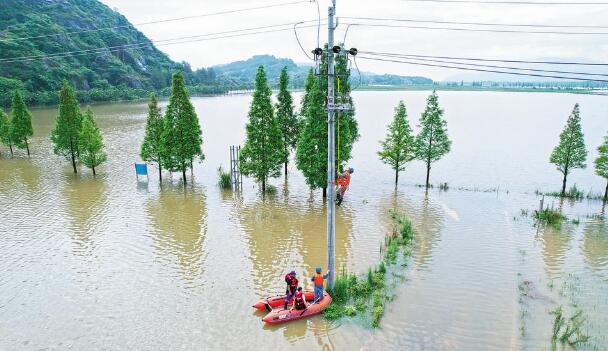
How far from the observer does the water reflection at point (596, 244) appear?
17984mm

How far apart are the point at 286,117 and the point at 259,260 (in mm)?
16561

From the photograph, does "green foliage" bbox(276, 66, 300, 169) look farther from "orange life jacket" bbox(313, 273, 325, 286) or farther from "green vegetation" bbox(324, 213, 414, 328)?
"orange life jacket" bbox(313, 273, 325, 286)

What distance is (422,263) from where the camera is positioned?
688 inches

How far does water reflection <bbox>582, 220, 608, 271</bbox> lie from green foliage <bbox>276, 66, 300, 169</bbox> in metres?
19.8

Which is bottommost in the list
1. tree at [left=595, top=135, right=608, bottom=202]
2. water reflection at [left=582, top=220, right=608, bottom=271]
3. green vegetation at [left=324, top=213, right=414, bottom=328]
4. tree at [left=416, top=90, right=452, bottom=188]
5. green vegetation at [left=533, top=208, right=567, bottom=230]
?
water reflection at [left=582, top=220, right=608, bottom=271]

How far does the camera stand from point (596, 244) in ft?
66.0

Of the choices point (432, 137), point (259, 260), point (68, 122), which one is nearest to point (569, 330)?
point (259, 260)

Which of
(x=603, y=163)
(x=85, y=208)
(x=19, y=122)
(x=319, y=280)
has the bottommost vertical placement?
(x=85, y=208)

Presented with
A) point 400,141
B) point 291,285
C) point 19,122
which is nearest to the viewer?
point 291,285

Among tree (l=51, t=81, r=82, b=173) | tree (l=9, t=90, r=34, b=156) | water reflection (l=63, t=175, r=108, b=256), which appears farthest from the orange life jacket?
tree (l=9, t=90, r=34, b=156)

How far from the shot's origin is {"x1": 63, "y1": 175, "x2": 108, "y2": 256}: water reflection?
792 inches

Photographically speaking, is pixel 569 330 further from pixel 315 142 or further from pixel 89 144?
pixel 89 144

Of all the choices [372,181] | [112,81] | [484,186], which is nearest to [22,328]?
[372,181]

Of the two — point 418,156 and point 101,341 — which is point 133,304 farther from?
point 418,156
